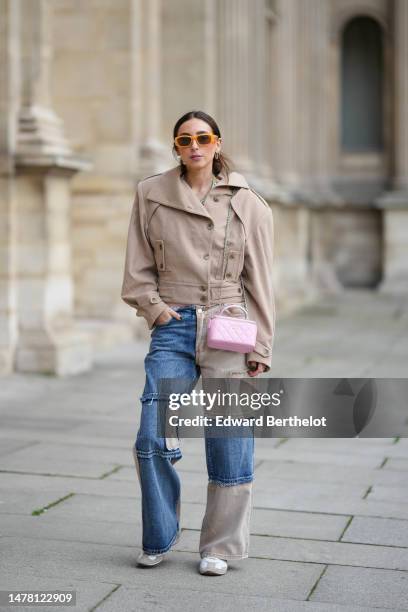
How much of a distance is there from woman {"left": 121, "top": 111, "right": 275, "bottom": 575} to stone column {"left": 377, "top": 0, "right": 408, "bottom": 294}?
1977 centimetres

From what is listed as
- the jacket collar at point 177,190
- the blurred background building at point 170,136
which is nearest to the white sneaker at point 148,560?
the jacket collar at point 177,190

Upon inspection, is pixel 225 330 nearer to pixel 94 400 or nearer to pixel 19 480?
pixel 19 480

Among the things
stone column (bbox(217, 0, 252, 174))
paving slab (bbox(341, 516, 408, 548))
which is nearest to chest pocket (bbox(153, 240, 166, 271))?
paving slab (bbox(341, 516, 408, 548))

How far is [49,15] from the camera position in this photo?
10688 millimetres

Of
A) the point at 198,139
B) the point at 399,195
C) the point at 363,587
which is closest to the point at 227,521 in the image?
the point at 363,587

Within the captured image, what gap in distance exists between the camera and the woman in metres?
4.45

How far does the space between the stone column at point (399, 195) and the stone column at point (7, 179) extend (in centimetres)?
1479

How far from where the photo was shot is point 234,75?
17.2 meters

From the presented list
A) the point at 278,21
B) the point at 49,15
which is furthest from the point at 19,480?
the point at 278,21

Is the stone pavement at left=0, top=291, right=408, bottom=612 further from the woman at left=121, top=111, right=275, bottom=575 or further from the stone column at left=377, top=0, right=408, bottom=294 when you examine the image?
the stone column at left=377, top=0, right=408, bottom=294

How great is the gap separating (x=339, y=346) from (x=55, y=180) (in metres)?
4.58

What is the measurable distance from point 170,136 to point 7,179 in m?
5.79

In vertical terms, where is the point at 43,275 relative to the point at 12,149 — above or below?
below

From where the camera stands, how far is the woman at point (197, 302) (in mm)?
4449
